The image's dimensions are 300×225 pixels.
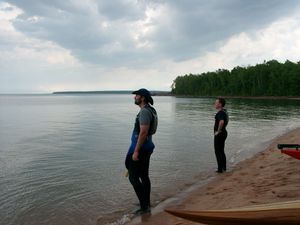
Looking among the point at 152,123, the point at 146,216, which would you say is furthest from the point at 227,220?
the point at 146,216

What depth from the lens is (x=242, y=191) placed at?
23.7ft

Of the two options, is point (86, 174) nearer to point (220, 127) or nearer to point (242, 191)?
point (220, 127)

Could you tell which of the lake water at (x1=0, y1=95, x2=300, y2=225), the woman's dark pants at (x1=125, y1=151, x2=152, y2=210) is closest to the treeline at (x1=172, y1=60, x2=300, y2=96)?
the lake water at (x1=0, y1=95, x2=300, y2=225)

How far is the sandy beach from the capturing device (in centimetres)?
629

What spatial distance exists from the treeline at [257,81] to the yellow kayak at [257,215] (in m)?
109

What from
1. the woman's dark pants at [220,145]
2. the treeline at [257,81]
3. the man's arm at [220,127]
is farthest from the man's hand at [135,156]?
the treeline at [257,81]

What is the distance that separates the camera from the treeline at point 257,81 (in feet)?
347

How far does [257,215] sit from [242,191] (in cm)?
502

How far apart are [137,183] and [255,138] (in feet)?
48.5

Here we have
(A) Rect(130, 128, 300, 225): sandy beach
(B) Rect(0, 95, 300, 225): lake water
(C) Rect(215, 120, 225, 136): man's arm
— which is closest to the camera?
(A) Rect(130, 128, 300, 225): sandy beach

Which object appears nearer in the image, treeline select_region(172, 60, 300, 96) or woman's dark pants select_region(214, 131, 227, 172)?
woman's dark pants select_region(214, 131, 227, 172)

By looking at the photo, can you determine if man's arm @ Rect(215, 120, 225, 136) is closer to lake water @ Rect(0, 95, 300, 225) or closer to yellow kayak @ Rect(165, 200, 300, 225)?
lake water @ Rect(0, 95, 300, 225)

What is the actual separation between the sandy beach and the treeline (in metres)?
102

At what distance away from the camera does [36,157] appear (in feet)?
46.3
